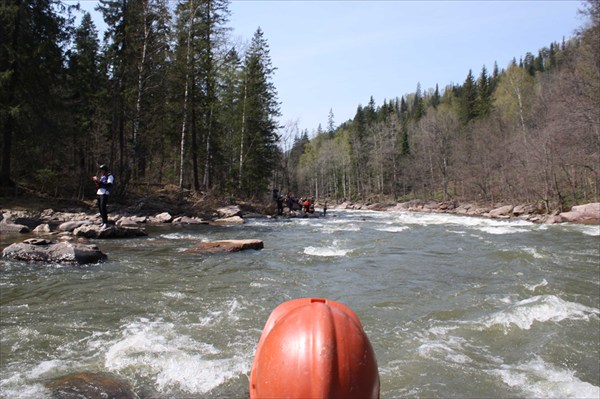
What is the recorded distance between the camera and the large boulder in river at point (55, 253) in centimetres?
888

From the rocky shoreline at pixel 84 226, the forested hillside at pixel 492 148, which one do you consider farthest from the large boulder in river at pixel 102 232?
the forested hillside at pixel 492 148

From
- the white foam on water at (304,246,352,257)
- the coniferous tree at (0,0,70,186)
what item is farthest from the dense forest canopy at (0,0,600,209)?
the white foam on water at (304,246,352,257)

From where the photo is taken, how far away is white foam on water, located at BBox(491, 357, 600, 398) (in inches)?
154

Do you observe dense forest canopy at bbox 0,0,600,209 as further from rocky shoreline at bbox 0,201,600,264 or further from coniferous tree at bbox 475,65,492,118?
coniferous tree at bbox 475,65,492,118

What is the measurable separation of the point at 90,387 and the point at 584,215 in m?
25.6

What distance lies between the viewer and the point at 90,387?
3602 millimetres

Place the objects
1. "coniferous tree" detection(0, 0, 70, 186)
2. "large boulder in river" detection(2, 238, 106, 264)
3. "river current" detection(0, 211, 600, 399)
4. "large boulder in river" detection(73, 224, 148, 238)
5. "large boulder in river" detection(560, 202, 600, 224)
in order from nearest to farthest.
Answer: "river current" detection(0, 211, 600, 399) → "large boulder in river" detection(2, 238, 106, 264) → "large boulder in river" detection(73, 224, 148, 238) → "coniferous tree" detection(0, 0, 70, 186) → "large boulder in river" detection(560, 202, 600, 224)

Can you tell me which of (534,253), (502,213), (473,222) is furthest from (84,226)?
(502,213)

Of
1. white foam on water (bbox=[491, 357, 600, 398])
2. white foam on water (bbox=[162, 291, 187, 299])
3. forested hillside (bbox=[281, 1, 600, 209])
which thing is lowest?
white foam on water (bbox=[491, 357, 600, 398])

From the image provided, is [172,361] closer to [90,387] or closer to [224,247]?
[90,387]

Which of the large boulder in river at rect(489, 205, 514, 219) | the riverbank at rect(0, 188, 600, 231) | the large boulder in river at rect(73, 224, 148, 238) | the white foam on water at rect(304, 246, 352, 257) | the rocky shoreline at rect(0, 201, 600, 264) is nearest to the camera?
the rocky shoreline at rect(0, 201, 600, 264)

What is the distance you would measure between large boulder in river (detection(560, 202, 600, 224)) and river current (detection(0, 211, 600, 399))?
1277 cm

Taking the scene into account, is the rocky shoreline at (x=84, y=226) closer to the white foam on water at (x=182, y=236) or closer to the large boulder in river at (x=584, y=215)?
the large boulder in river at (x=584, y=215)

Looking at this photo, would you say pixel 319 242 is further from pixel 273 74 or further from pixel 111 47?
pixel 273 74
